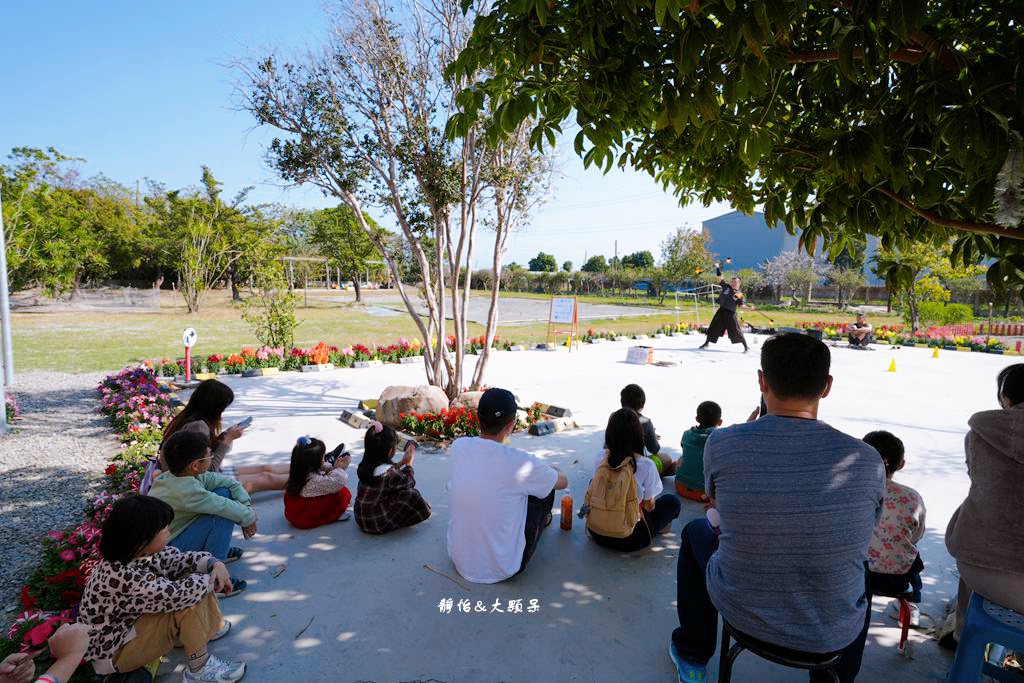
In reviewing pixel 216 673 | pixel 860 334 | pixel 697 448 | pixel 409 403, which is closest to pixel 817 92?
pixel 697 448

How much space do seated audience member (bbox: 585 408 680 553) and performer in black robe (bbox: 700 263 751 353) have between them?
11869 mm

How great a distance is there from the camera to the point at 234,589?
10.6 ft

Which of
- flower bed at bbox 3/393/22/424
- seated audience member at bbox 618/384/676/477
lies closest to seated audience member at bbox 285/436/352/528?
seated audience member at bbox 618/384/676/477

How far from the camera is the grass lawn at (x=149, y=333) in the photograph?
491 inches

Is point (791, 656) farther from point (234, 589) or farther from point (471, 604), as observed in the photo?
point (234, 589)

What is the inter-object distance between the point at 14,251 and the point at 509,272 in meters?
50.9

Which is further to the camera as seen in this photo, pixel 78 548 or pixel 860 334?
pixel 860 334

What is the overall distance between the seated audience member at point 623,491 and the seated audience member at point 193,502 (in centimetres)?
227

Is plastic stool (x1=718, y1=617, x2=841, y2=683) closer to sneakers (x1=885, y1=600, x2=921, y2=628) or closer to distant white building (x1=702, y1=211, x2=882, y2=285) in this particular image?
sneakers (x1=885, y1=600, x2=921, y2=628)

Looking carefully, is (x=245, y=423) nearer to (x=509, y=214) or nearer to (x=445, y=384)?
(x=445, y=384)

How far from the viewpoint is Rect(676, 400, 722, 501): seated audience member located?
4410mm

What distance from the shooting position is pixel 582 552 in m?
3.75

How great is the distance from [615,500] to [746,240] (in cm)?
6215

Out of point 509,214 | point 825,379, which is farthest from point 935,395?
point 825,379
